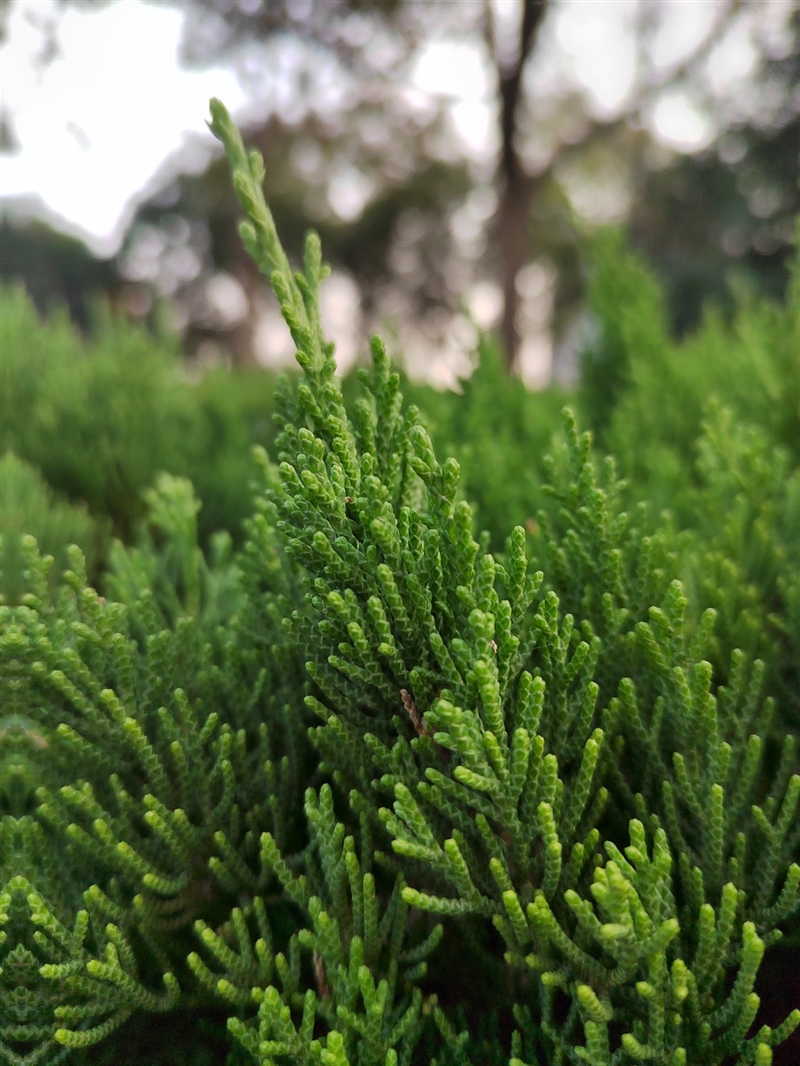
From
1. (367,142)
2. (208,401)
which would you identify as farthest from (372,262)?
(208,401)

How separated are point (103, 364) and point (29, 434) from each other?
1.64ft

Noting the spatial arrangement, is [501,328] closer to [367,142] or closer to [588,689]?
[367,142]

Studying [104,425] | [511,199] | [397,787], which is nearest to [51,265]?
[511,199]

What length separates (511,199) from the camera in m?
10.6

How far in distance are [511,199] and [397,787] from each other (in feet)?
36.8

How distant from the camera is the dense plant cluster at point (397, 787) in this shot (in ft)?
3.13

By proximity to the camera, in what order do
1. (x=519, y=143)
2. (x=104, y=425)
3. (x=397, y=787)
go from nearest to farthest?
(x=397, y=787) < (x=104, y=425) < (x=519, y=143)

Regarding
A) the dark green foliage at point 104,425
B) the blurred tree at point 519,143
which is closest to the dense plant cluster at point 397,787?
the dark green foliage at point 104,425

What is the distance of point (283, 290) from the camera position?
110 cm

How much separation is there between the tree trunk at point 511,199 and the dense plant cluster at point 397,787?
9132 mm

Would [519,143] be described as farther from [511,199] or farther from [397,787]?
[397,787]

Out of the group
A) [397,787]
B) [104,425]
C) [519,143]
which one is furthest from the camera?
[519,143]

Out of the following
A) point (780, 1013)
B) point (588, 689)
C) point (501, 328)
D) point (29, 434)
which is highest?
point (501, 328)

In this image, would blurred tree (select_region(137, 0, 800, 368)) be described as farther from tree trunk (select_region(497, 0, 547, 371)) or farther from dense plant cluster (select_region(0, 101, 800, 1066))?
dense plant cluster (select_region(0, 101, 800, 1066))
